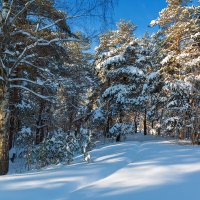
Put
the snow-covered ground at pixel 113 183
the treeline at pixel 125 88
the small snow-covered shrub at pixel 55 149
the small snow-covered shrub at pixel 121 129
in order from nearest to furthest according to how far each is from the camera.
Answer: the snow-covered ground at pixel 113 183 < the small snow-covered shrub at pixel 55 149 < the treeline at pixel 125 88 < the small snow-covered shrub at pixel 121 129

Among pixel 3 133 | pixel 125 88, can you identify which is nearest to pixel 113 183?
pixel 3 133

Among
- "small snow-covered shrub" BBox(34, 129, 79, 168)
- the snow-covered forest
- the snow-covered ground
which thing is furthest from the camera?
"small snow-covered shrub" BBox(34, 129, 79, 168)

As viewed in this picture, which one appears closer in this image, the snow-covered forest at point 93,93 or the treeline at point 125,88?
the snow-covered forest at point 93,93

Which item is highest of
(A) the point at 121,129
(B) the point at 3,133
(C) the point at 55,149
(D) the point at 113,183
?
(A) the point at 121,129

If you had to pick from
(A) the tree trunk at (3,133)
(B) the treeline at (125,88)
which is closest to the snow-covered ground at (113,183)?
(A) the tree trunk at (3,133)

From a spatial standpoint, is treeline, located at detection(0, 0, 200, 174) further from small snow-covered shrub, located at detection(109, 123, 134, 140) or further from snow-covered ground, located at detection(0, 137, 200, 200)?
snow-covered ground, located at detection(0, 137, 200, 200)

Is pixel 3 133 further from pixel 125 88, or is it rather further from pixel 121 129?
pixel 125 88

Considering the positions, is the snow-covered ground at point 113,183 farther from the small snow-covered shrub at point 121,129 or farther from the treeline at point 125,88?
the small snow-covered shrub at point 121,129

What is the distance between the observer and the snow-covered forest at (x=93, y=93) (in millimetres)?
7332

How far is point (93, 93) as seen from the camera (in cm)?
2967

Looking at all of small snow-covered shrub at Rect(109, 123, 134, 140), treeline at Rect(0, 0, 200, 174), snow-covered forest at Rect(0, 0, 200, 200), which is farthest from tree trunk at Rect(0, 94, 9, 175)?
small snow-covered shrub at Rect(109, 123, 134, 140)

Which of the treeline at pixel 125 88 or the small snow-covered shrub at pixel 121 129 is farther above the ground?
the treeline at pixel 125 88

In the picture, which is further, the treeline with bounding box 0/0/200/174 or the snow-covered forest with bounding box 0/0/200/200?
the treeline with bounding box 0/0/200/174

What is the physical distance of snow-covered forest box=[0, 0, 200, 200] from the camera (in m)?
7.33
